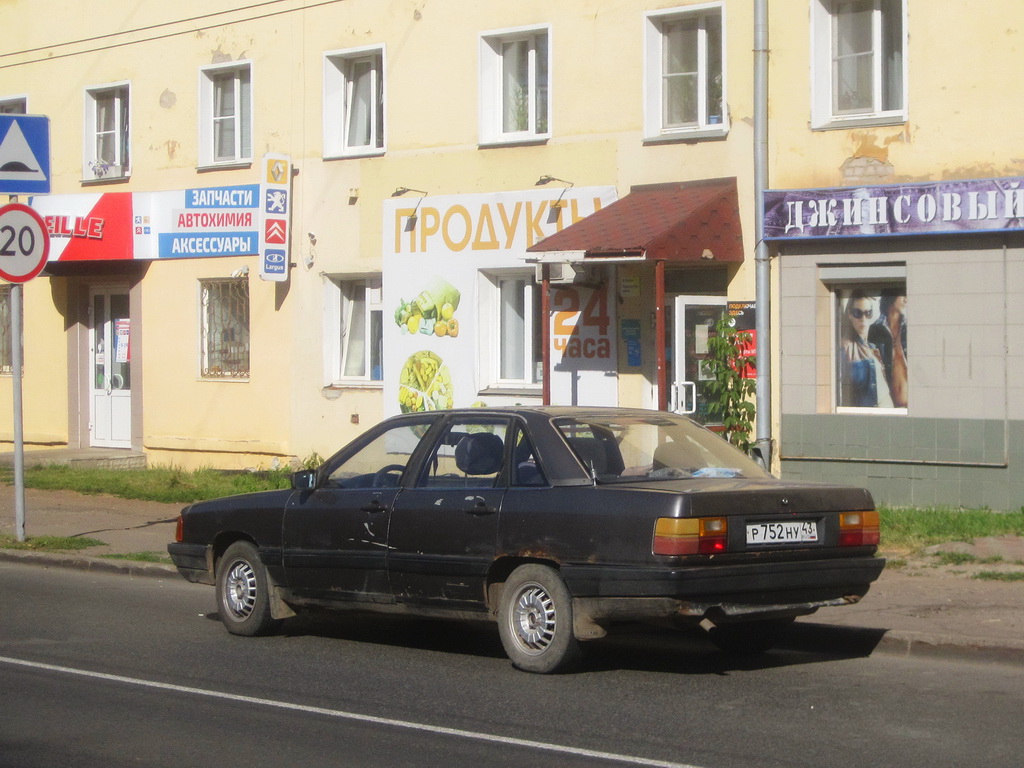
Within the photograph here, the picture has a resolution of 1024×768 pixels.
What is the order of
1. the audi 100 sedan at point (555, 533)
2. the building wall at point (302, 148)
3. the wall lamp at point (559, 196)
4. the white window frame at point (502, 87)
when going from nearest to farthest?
the audi 100 sedan at point (555, 533) → the building wall at point (302, 148) → the wall lamp at point (559, 196) → the white window frame at point (502, 87)

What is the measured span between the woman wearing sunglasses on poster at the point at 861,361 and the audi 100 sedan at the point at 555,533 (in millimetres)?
5984

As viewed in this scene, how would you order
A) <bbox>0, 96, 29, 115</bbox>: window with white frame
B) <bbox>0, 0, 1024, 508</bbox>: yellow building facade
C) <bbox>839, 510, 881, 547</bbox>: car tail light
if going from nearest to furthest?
<bbox>839, 510, 881, 547</bbox>: car tail light, <bbox>0, 0, 1024, 508</bbox>: yellow building facade, <bbox>0, 96, 29, 115</bbox>: window with white frame

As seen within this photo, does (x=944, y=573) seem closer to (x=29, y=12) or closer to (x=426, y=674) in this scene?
(x=426, y=674)

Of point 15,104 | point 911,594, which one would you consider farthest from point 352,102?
point 911,594

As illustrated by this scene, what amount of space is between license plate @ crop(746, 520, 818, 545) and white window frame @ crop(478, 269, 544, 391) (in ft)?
30.5

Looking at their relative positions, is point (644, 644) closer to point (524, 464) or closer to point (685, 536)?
point (524, 464)

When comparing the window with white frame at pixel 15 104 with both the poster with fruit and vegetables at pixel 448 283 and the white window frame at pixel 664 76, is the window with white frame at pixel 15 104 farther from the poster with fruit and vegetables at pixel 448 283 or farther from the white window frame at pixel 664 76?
the white window frame at pixel 664 76

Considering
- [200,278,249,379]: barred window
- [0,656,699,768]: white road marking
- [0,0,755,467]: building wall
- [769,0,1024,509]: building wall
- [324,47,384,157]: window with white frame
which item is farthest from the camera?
[200,278,249,379]: barred window

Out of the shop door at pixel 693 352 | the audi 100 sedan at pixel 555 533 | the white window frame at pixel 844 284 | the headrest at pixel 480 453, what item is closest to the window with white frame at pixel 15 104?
the shop door at pixel 693 352

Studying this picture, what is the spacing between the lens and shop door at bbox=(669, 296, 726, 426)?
49.2ft

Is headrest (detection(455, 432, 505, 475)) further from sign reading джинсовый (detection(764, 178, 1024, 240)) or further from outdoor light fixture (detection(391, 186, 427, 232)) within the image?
outdoor light fixture (detection(391, 186, 427, 232))

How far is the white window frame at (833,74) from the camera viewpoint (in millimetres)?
14336

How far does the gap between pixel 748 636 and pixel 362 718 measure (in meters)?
2.83

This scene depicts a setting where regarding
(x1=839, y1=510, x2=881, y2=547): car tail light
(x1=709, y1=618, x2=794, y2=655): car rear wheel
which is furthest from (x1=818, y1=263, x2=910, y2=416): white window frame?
(x1=839, y1=510, x2=881, y2=547): car tail light
